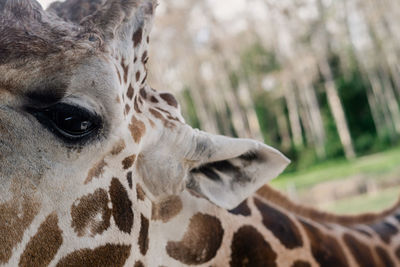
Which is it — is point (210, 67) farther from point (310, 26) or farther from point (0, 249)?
point (0, 249)

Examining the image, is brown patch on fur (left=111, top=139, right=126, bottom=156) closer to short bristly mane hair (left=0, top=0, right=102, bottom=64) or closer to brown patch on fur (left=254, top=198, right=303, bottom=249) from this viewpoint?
short bristly mane hair (left=0, top=0, right=102, bottom=64)

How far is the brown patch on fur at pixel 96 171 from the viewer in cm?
171

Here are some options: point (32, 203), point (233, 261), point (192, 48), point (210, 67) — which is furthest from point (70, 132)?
point (210, 67)

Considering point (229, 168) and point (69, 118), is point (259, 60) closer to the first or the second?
point (229, 168)

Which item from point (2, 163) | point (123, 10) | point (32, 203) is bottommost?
point (32, 203)

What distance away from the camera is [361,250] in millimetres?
2785

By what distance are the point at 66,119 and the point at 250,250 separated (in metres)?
1.24

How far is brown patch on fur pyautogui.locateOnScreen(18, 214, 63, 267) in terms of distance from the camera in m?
1.53

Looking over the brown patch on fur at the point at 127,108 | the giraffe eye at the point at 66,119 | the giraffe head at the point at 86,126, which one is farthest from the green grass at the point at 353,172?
the giraffe eye at the point at 66,119

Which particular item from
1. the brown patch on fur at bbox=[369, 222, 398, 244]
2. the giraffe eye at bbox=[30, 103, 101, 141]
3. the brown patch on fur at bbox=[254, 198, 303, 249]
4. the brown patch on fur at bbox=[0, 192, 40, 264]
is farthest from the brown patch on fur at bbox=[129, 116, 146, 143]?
the brown patch on fur at bbox=[369, 222, 398, 244]

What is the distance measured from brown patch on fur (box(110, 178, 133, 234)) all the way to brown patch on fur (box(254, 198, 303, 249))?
916 mm

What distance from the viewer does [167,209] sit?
2094 mm

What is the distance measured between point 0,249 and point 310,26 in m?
37.3

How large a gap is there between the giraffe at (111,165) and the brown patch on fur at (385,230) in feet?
2.11
